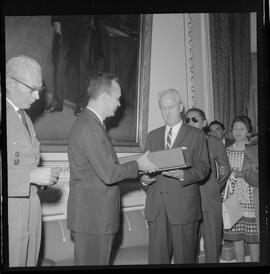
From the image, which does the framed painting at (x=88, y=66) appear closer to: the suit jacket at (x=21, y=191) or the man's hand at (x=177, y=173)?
the suit jacket at (x=21, y=191)

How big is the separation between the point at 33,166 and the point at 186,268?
1.27 metres

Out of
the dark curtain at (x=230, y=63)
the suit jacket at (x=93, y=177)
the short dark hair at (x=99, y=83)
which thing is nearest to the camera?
the suit jacket at (x=93, y=177)

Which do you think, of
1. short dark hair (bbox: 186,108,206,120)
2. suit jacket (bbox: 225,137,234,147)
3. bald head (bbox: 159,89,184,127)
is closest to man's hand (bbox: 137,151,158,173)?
bald head (bbox: 159,89,184,127)

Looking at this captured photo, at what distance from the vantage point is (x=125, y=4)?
2979mm

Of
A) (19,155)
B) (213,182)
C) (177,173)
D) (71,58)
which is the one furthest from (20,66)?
(213,182)

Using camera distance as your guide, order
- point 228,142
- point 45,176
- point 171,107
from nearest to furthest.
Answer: point 45,176
point 171,107
point 228,142

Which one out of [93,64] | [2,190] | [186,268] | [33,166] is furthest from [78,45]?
[186,268]

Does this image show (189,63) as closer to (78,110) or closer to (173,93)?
(173,93)

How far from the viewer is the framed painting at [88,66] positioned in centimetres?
286

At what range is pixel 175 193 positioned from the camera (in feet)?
9.20

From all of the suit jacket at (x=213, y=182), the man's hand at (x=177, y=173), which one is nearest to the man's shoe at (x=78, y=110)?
the man's hand at (x=177, y=173)

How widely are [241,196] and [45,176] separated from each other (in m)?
1.39

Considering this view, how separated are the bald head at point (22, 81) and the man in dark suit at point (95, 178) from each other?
374 millimetres

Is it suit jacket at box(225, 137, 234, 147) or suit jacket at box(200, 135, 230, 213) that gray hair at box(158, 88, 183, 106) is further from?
suit jacket at box(225, 137, 234, 147)
